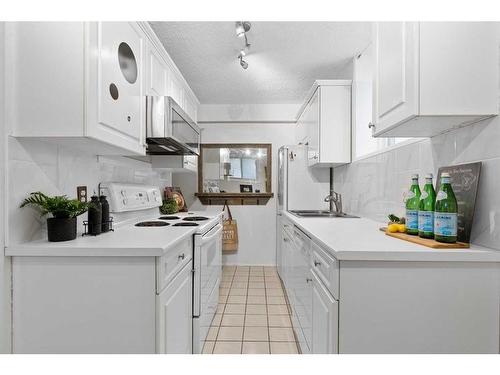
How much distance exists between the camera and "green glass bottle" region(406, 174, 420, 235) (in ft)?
4.42

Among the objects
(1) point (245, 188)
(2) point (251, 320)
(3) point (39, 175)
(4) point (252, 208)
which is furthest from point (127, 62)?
(4) point (252, 208)

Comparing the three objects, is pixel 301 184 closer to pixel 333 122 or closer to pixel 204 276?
pixel 333 122

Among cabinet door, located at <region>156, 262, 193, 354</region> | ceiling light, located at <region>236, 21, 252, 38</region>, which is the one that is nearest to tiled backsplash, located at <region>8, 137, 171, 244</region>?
cabinet door, located at <region>156, 262, 193, 354</region>

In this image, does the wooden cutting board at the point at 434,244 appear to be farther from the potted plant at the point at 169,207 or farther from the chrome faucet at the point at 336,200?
the potted plant at the point at 169,207

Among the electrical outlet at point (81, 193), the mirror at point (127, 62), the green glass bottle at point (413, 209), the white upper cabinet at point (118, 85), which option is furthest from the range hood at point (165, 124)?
the green glass bottle at point (413, 209)

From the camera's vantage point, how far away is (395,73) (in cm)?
126

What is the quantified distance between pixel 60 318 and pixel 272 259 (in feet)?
9.90

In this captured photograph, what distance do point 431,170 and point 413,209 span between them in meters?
0.27

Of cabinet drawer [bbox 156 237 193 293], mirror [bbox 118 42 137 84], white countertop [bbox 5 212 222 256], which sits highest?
mirror [bbox 118 42 137 84]

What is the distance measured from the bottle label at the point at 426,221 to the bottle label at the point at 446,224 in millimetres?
92

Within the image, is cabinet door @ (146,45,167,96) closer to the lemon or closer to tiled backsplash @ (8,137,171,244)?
tiled backsplash @ (8,137,171,244)

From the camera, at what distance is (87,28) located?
1174 millimetres

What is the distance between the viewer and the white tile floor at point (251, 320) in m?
1.93

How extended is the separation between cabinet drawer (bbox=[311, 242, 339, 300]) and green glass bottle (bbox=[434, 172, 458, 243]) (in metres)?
0.46
